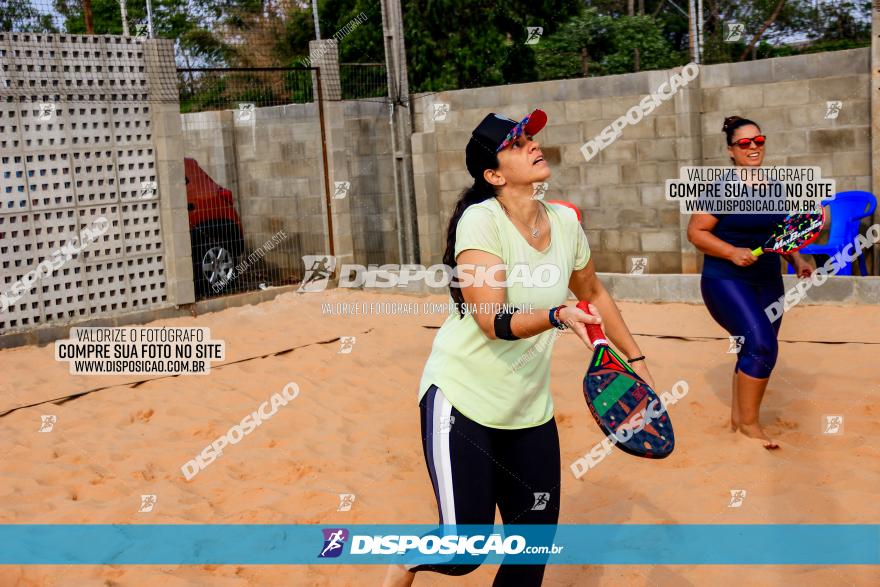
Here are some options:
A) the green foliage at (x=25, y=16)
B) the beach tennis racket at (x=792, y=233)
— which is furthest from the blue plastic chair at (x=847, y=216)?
the green foliage at (x=25, y=16)

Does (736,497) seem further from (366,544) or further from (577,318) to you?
(577,318)

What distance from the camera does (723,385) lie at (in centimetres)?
697

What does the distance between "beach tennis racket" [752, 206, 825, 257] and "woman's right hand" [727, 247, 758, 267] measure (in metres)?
0.03

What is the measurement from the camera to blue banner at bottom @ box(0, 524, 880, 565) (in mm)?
4395

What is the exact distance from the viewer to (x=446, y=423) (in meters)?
3.25

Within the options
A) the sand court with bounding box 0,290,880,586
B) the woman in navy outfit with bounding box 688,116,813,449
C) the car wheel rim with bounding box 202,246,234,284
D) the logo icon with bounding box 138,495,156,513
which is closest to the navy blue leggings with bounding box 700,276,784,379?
the woman in navy outfit with bounding box 688,116,813,449

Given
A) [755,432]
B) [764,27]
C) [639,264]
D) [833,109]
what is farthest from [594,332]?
[764,27]

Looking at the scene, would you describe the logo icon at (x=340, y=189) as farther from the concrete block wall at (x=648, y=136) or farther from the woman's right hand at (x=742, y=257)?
the woman's right hand at (x=742, y=257)

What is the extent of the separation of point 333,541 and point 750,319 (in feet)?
8.51

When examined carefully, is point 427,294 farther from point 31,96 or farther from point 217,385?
point 31,96

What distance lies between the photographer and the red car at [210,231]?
1065cm

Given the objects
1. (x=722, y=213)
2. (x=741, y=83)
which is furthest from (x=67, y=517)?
(x=741, y=83)

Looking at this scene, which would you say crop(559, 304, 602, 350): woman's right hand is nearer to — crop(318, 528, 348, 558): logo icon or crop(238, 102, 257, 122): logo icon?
crop(318, 528, 348, 558): logo icon

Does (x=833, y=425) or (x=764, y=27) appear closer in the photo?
(x=833, y=425)
